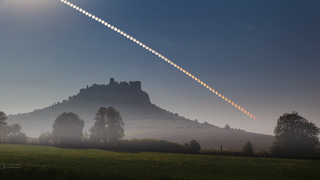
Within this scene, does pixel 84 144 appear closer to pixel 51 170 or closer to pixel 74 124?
pixel 74 124

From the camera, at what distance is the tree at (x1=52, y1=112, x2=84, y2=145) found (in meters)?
84.3

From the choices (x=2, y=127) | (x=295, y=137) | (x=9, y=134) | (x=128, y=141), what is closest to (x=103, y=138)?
(x=128, y=141)

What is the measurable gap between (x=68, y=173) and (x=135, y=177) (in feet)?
24.0

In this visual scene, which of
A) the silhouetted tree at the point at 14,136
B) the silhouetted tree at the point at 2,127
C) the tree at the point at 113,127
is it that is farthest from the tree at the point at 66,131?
the silhouetted tree at the point at 2,127

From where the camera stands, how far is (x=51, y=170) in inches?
885

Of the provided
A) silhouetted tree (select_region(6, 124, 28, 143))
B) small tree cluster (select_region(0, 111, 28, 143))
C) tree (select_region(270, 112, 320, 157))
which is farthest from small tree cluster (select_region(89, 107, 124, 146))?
tree (select_region(270, 112, 320, 157))

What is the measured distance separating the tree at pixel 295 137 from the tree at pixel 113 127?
56.9 m

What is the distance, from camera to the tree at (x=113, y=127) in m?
81.2

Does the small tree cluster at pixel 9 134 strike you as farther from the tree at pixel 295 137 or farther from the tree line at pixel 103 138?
the tree at pixel 295 137

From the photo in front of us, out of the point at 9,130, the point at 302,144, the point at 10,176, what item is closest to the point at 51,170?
the point at 10,176

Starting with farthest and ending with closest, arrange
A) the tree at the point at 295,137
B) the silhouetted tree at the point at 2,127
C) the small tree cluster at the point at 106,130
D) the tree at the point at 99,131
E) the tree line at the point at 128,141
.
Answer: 1. the silhouetted tree at the point at 2,127
2. the tree at the point at 99,131
3. the small tree cluster at the point at 106,130
4. the tree line at the point at 128,141
5. the tree at the point at 295,137

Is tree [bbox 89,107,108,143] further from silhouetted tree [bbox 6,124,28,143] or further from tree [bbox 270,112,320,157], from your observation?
tree [bbox 270,112,320,157]

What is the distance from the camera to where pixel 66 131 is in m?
86.3

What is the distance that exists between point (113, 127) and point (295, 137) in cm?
6601
